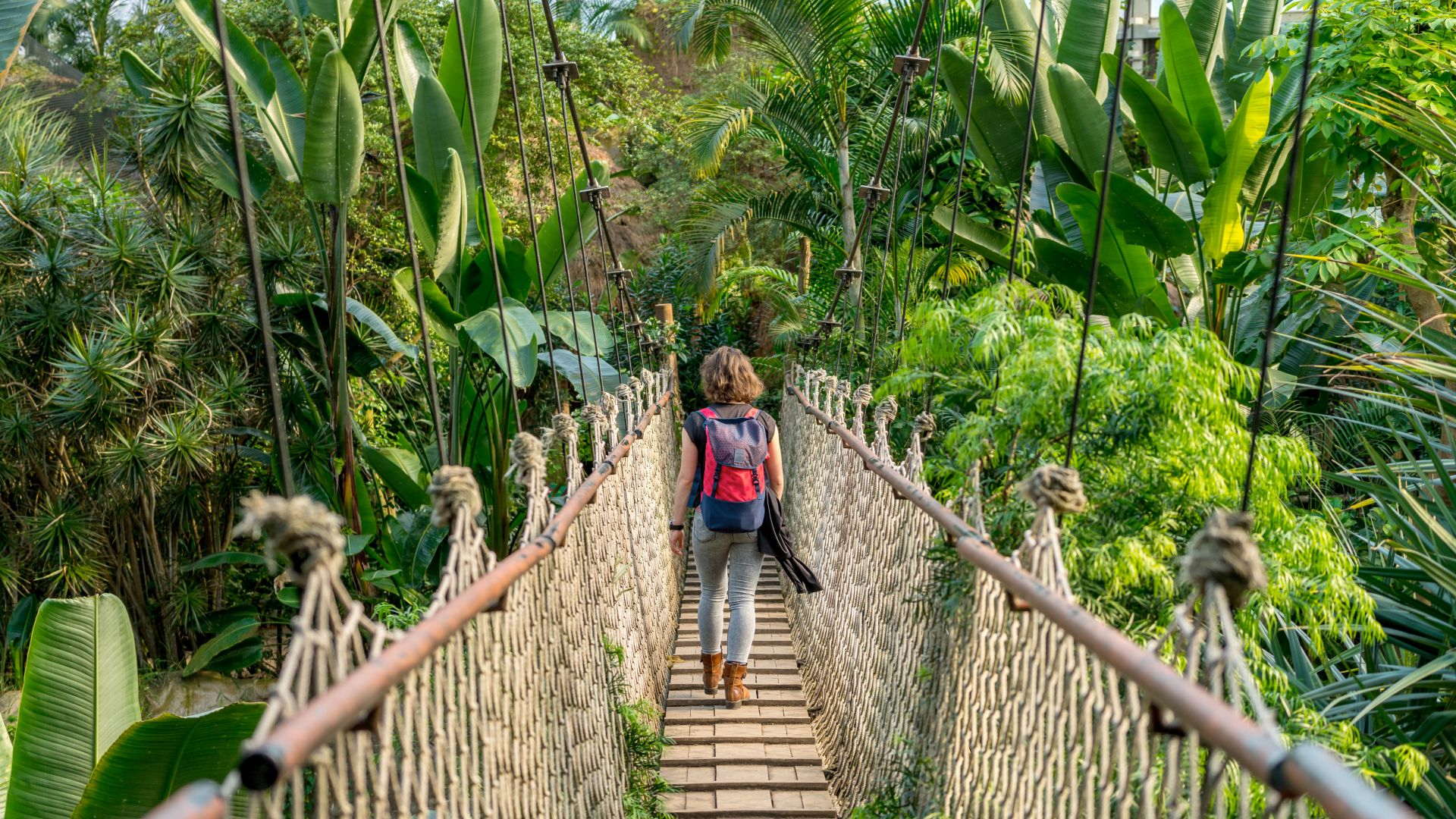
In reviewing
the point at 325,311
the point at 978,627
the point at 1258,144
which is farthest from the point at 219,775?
the point at 1258,144

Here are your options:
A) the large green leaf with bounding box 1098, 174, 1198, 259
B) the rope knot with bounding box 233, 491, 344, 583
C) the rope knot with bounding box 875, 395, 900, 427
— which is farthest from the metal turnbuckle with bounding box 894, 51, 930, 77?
the rope knot with bounding box 233, 491, 344, 583

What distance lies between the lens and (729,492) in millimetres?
3189

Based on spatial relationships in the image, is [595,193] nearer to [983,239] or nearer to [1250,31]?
[983,239]

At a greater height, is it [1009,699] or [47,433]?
[1009,699]

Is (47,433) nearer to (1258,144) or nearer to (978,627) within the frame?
(978,627)

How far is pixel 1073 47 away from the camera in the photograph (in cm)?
631

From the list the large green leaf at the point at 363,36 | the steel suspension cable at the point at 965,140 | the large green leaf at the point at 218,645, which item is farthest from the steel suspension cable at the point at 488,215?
the large green leaf at the point at 218,645

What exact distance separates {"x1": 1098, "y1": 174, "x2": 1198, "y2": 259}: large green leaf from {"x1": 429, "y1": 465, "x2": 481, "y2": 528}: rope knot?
3865mm

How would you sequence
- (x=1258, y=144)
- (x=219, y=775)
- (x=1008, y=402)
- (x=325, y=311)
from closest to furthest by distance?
(x=1008, y=402) < (x=219, y=775) < (x=1258, y=144) < (x=325, y=311)

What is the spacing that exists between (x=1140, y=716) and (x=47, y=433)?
6421mm

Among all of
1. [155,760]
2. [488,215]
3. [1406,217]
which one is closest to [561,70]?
[488,215]

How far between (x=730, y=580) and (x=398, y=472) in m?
2.66

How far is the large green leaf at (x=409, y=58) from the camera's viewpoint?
5.55 metres

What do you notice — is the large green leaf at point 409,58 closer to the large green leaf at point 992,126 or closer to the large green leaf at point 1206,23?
the large green leaf at point 992,126
